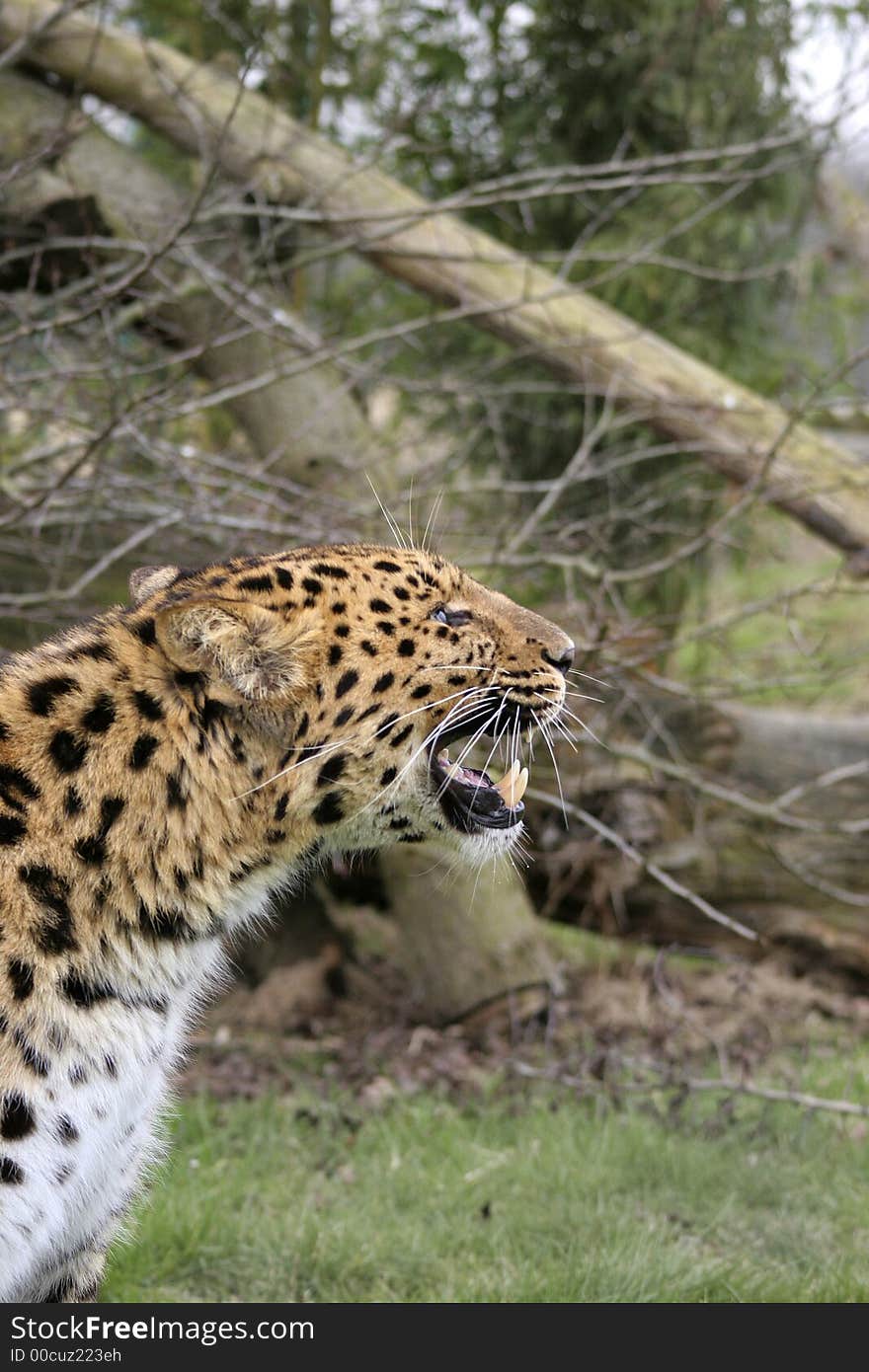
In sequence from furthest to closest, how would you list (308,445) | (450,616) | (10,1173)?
(308,445) → (450,616) → (10,1173)

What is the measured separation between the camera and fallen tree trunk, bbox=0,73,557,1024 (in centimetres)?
715

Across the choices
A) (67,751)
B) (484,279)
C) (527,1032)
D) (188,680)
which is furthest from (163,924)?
(484,279)

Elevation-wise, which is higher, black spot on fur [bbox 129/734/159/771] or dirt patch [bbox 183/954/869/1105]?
black spot on fur [bbox 129/734/159/771]

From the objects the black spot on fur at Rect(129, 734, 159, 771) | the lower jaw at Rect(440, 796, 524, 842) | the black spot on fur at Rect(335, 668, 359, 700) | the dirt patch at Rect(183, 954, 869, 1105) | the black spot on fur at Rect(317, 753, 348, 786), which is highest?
the black spot on fur at Rect(129, 734, 159, 771)

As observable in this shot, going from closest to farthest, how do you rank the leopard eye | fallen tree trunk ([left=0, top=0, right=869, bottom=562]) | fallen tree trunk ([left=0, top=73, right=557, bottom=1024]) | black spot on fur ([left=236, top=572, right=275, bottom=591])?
black spot on fur ([left=236, top=572, right=275, bottom=591])
the leopard eye
fallen tree trunk ([left=0, top=73, right=557, bottom=1024])
fallen tree trunk ([left=0, top=0, right=869, bottom=562])

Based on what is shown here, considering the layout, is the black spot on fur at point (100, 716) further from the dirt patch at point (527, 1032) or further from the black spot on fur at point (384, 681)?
the dirt patch at point (527, 1032)

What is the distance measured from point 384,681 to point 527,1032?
3691 mm

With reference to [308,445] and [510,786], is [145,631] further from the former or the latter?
[308,445]

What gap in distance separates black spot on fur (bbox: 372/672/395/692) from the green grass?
2120mm

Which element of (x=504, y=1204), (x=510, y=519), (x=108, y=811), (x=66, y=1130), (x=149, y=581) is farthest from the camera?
(x=510, y=519)

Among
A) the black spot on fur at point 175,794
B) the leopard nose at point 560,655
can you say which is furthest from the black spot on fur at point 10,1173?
the leopard nose at point 560,655

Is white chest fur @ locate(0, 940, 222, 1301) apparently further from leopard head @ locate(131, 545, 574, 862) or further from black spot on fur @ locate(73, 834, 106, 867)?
leopard head @ locate(131, 545, 574, 862)

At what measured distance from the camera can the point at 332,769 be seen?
136 inches

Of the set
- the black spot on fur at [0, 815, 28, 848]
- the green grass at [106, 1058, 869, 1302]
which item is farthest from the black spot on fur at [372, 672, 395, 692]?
the green grass at [106, 1058, 869, 1302]
